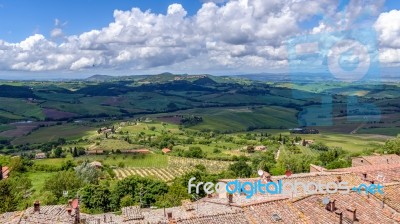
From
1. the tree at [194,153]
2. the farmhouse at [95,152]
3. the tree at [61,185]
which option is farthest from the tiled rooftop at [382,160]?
the farmhouse at [95,152]

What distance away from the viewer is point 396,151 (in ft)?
210

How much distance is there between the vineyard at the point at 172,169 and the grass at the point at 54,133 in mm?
50663

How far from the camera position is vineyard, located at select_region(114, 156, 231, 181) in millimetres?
86062

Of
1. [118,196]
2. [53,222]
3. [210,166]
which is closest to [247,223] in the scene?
[53,222]

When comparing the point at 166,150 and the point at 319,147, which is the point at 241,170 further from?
the point at 319,147

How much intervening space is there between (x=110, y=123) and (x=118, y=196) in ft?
355

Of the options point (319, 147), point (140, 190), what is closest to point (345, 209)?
point (140, 190)

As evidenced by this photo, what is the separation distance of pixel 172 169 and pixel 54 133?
67.0 m

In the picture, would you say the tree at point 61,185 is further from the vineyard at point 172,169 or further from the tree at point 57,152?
the tree at point 57,152

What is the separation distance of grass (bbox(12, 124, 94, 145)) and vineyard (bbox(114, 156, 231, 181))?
50663 millimetres

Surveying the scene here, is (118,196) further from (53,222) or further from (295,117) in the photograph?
(295,117)

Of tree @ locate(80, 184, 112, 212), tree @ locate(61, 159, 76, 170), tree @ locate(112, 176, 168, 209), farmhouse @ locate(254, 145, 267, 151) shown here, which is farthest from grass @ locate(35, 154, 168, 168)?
tree @ locate(80, 184, 112, 212)

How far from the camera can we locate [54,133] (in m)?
144

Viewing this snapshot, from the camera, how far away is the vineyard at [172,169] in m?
86.1
